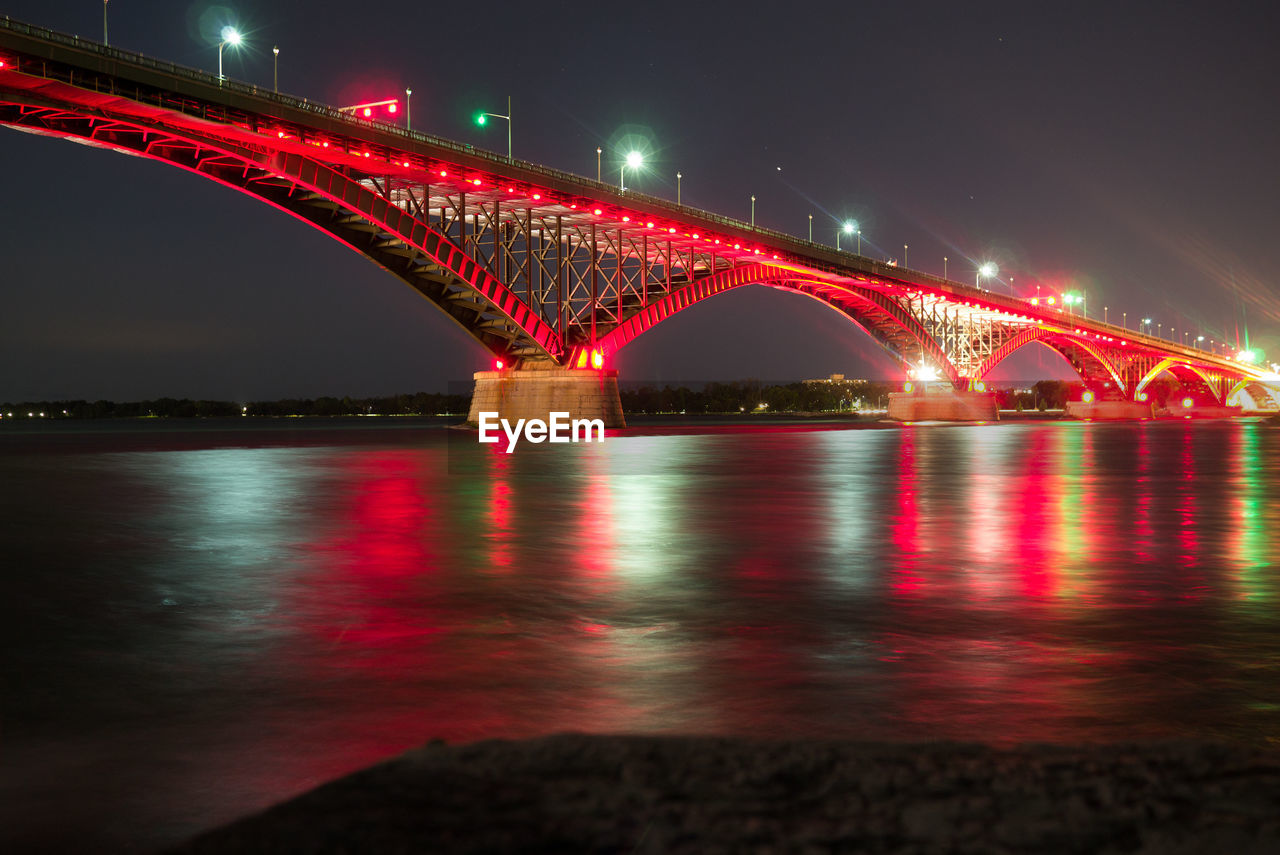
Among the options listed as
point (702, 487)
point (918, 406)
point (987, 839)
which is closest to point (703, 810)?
point (987, 839)

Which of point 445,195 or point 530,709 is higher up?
point 445,195

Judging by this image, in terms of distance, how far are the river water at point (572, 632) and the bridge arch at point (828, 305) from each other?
45908 mm

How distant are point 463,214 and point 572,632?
1891 inches

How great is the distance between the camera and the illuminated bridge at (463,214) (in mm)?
38281

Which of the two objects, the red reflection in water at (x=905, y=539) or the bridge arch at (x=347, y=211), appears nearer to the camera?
the red reflection in water at (x=905, y=539)

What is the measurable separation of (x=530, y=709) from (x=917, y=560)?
737cm

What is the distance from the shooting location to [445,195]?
54.5 m

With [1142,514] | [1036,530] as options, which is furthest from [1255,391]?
[1036,530]

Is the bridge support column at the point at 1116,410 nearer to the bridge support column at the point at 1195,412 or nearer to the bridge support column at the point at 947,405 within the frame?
the bridge support column at the point at 1195,412

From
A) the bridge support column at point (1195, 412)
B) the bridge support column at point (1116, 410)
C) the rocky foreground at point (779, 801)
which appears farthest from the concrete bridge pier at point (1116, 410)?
the rocky foreground at point (779, 801)

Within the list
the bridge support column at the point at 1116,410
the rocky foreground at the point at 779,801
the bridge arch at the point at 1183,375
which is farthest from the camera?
the bridge arch at the point at 1183,375

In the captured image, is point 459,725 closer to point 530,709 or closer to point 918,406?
point 530,709

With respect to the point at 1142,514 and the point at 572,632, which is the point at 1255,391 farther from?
the point at 572,632

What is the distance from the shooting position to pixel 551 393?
6353cm
